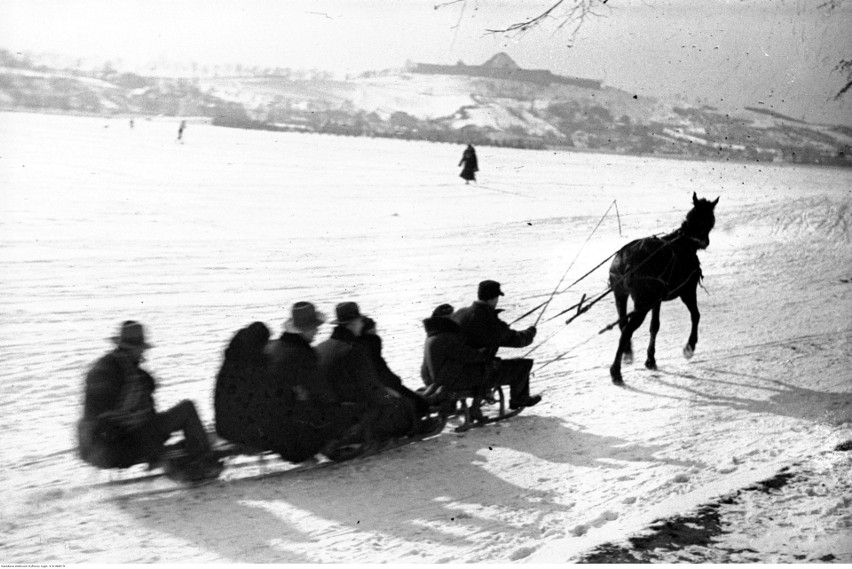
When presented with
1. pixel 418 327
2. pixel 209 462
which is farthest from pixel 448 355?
pixel 418 327

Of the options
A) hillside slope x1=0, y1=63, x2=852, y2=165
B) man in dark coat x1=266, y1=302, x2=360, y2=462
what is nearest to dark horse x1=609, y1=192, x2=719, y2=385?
hillside slope x1=0, y1=63, x2=852, y2=165

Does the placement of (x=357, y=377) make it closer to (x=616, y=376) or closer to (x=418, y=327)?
(x=616, y=376)

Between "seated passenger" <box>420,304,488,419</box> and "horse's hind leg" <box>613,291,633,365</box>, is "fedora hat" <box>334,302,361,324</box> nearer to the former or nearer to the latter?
"seated passenger" <box>420,304,488,419</box>

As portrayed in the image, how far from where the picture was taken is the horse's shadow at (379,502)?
4.61 meters

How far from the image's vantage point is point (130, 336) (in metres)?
4.69

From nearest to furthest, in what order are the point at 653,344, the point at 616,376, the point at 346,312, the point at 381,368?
1. the point at 346,312
2. the point at 381,368
3. the point at 616,376
4. the point at 653,344

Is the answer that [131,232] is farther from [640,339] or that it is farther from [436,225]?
[640,339]

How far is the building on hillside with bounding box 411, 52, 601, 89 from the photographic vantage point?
6469 mm

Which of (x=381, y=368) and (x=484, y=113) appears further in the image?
(x=484, y=113)

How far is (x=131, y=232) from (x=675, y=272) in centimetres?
720

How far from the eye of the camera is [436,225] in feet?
44.3

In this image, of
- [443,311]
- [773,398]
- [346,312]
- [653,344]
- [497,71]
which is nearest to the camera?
[346,312]

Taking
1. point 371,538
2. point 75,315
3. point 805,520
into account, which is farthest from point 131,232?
point 805,520

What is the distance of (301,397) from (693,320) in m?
4.41
